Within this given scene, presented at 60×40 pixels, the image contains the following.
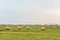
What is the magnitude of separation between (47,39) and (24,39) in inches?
137

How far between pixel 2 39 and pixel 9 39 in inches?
42.4

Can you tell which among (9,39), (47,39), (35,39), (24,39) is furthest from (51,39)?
(9,39)

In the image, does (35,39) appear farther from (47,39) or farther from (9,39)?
(9,39)

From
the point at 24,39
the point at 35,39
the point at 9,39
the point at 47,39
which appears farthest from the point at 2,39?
the point at 47,39

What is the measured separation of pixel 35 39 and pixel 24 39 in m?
1.65

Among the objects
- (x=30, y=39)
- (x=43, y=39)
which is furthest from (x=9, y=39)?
(x=43, y=39)

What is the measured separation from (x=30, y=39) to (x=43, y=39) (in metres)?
2.00

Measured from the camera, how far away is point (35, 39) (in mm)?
25094

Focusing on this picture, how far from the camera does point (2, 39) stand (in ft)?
81.7

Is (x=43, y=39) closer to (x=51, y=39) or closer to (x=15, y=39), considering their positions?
(x=51, y=39)

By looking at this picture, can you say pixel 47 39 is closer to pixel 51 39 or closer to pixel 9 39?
pixel 51 39

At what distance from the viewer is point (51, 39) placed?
2531 cm

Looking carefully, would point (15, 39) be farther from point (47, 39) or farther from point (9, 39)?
point (47, 39)

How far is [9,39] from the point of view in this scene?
24.7m
